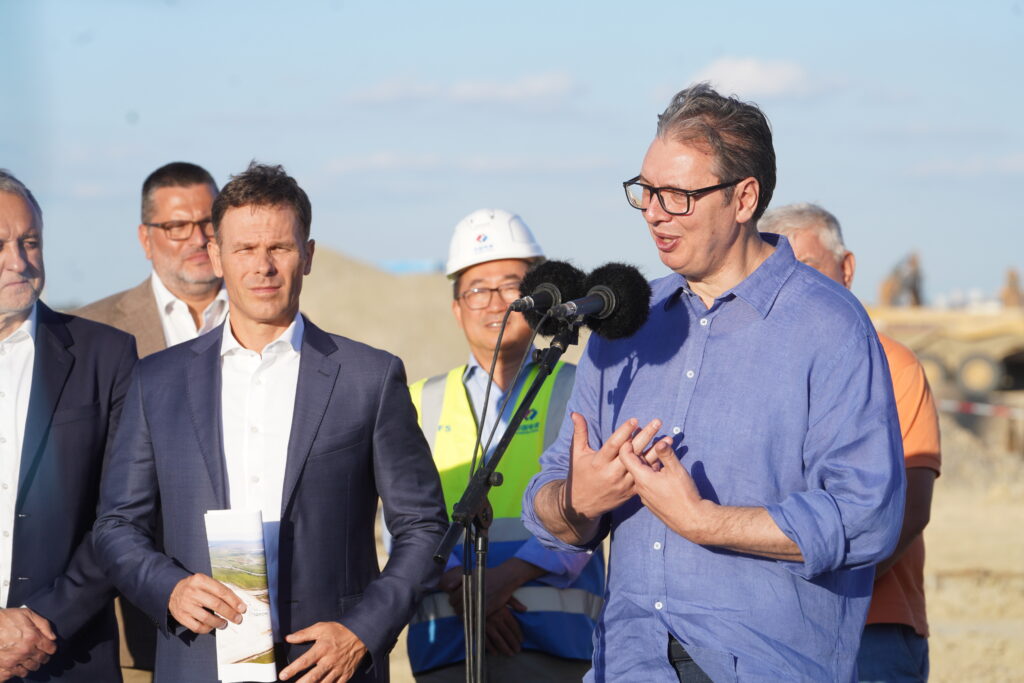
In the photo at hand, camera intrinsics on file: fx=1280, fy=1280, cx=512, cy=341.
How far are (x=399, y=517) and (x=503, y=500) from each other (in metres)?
0.75

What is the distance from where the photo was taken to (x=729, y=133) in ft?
10.8

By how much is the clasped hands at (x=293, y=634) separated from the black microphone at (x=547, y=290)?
111cm

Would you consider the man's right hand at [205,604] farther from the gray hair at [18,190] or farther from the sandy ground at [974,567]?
the sandy ground at [974,567]

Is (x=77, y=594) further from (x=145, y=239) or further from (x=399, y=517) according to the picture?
(x=145, y=239)

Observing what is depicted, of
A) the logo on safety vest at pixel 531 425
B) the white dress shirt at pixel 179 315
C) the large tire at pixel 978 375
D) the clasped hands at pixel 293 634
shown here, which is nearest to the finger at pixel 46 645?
the clasped hands at pixel 293 634

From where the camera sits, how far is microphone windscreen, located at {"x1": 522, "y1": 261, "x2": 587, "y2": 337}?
3.21 metres

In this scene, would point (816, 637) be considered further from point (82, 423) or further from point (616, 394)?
point (82, 423)

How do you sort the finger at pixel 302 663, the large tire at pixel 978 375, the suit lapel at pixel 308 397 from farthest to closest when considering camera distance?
1. the large tire at pixel 978 375
2. the suit lapel at pixel 308 397
3. the finger at pixel 302 663

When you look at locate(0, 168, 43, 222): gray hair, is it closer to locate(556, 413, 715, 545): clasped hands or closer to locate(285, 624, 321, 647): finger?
locate(285, 624, 321, 647): finger

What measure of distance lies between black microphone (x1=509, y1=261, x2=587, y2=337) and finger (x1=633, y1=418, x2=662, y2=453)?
0.34m

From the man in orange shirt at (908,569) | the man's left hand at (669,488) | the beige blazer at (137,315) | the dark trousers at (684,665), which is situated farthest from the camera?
the beige blazer at (137,315)

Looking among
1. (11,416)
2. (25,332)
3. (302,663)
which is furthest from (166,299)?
(302,663)

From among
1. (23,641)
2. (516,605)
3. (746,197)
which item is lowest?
(516,605)

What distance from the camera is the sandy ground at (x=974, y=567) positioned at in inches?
358
